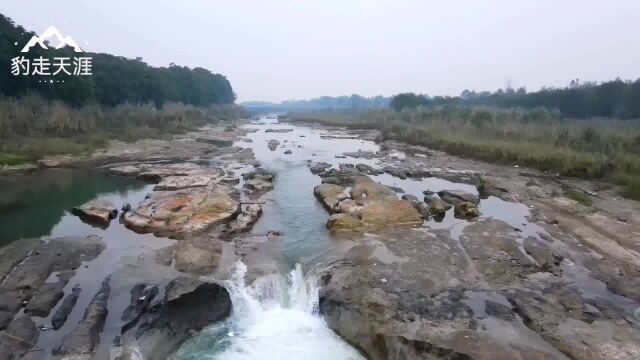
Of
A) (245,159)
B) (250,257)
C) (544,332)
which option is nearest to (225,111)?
(245,159)

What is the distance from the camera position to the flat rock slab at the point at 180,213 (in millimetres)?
18547

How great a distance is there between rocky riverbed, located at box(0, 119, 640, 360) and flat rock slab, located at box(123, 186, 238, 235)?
0.10 meters

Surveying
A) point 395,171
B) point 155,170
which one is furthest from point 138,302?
point 395,171

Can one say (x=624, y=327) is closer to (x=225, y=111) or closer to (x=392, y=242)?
(x=392, y=242)

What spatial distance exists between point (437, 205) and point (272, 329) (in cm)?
1325

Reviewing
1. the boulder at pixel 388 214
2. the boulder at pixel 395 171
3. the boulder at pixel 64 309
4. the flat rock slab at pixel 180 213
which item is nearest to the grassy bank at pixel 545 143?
the boulder at pixel 395 171

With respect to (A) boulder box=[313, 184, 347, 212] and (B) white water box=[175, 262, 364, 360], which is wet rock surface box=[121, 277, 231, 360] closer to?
(B) white water box=[175, 262, 364, 360]

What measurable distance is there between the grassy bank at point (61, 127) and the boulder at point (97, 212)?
1283 centimetres

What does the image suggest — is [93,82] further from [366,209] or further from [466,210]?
[466,210]

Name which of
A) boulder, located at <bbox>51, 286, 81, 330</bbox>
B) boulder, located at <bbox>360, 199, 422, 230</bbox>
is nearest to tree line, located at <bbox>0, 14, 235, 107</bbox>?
boulder, located at <bbox>51, 286, 81, 330</bbox>

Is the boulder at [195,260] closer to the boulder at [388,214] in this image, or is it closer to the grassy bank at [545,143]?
the boulder at [388,214]

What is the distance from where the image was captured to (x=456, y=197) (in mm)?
24359

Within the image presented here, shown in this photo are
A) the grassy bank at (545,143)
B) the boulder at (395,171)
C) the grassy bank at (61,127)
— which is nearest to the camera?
the grassy bank at (545,143)

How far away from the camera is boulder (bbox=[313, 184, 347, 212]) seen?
2255 centimetres
